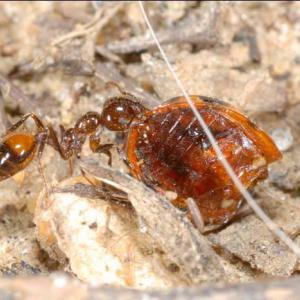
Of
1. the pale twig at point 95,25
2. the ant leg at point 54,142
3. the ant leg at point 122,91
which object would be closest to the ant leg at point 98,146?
the ant leg at point 54,142

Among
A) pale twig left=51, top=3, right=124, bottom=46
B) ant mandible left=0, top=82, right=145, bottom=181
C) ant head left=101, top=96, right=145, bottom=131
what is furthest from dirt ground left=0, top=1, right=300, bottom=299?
ant head left=101, top=96, right=145, bottom=131

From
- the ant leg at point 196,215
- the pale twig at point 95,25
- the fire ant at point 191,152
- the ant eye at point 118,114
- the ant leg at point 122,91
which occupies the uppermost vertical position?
the pale twig at point 95,25

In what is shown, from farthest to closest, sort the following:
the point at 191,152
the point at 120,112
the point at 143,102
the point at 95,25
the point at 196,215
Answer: the point at 95,25
the point at 143,102
the point at 120,112
the point at 191,152
the point at 196,215

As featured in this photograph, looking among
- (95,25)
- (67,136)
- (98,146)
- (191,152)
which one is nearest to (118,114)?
(98,146)

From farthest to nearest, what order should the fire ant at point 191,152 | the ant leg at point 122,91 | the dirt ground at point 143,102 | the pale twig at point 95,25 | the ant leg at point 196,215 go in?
the pale twig at point 95,25, the ant leg at point 122,91, the fire ant at point 191,152, the ant leg at point 196,215, the dirt ground at point 143,102

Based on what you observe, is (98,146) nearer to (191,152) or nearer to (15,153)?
(15,153)

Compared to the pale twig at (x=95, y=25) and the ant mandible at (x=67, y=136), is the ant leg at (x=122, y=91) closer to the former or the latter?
the ant mandible at (x=67, y=136)

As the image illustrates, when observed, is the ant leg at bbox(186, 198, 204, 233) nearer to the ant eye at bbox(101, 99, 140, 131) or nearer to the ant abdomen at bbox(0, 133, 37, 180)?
the ant eye at bbox(101, 99, 140, 131)
